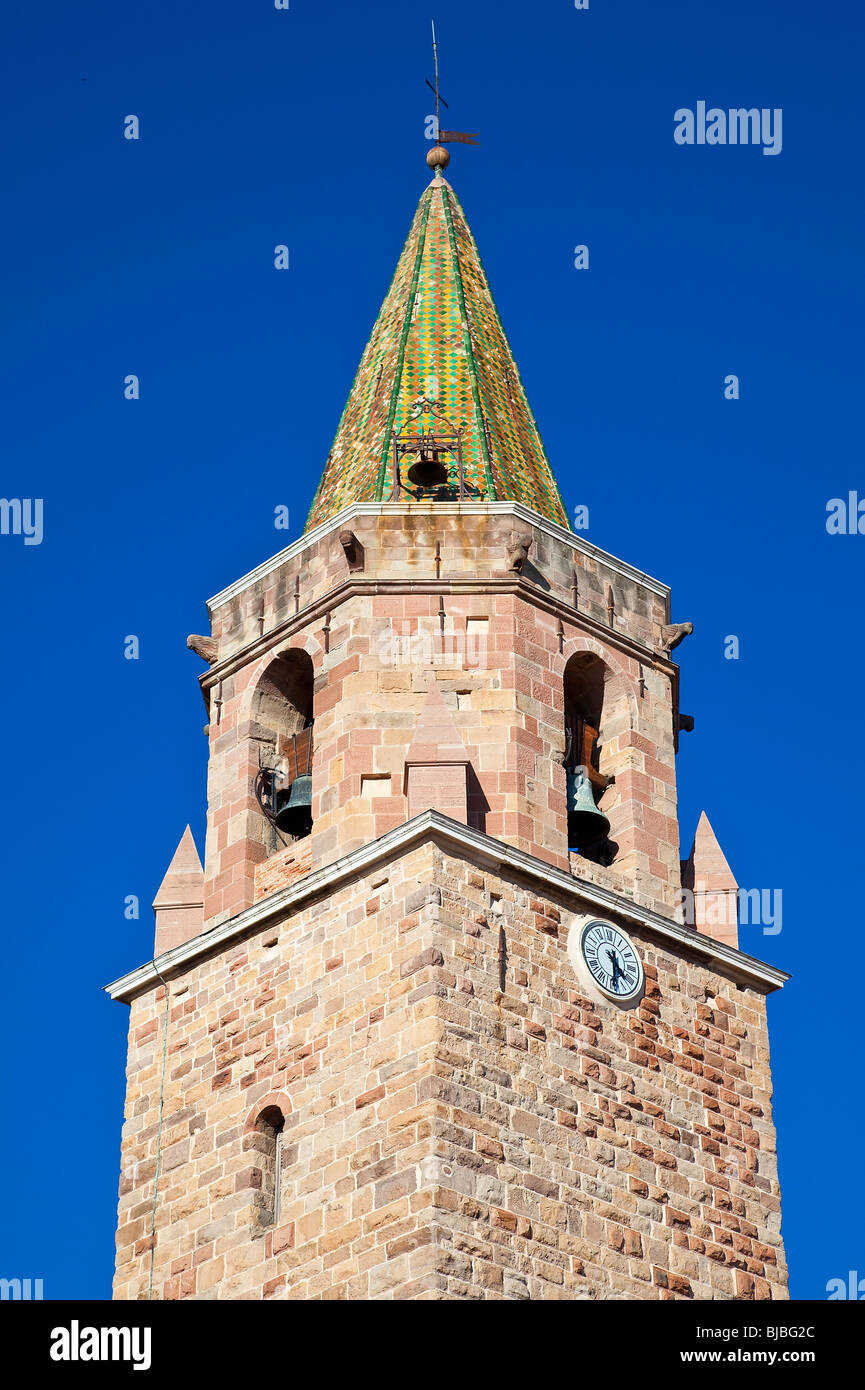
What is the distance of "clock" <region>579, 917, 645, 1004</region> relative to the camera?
30.5m

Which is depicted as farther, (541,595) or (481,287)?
(481,287)

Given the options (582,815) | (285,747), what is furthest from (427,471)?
(582,815)

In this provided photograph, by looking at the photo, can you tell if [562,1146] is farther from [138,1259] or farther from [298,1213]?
[138,1259]

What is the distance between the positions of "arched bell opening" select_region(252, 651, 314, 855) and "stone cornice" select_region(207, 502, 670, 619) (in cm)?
138

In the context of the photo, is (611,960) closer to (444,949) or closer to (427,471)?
(444,949)

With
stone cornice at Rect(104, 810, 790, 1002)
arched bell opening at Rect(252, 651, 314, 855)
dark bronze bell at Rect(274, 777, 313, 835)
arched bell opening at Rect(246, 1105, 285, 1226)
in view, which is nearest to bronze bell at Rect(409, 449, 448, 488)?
arched bell opening at Rect(252, 651, 314, 855)

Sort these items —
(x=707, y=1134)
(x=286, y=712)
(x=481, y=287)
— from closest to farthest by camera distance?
(x=707, y=1134), (x=286, y=712), (x=481, y=287)

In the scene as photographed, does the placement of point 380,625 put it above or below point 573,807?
above

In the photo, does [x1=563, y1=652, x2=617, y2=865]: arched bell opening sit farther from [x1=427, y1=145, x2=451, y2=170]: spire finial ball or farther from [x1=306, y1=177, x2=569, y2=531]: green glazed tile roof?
[x1=427, y1=145, x2=451, y2=170]: spire finial ball

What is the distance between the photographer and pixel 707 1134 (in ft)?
101

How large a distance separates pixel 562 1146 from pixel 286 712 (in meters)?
7.19
